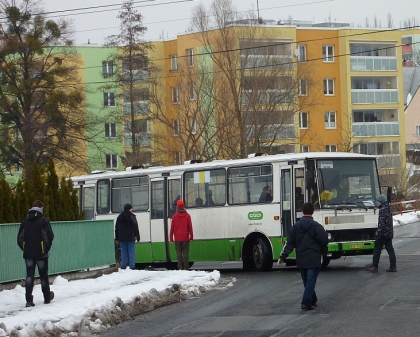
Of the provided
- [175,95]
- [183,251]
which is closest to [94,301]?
[183,251]

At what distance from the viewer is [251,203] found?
25.2m

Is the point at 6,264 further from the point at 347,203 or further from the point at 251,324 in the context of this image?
the point at 347,203

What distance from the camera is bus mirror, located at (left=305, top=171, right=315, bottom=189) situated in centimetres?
2361

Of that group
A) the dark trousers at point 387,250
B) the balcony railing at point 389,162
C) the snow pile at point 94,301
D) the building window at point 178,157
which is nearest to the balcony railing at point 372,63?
the balcony railing at point 389,162

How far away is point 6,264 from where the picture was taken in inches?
734

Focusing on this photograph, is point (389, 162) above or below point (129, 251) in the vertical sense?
above

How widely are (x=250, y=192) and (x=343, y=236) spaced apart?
3.13 meters

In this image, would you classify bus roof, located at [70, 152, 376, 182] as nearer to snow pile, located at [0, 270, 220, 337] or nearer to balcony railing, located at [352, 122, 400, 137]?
snow pile, located at [0, 270, 220, 337]

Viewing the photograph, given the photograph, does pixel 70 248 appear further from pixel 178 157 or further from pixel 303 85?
pixel 303 85

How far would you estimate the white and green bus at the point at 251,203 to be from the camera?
2345 centimetres

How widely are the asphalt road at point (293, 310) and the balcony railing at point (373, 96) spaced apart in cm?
5618

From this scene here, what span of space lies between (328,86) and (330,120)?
2704mm

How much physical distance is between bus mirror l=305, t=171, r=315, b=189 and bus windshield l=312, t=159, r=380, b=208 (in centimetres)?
13

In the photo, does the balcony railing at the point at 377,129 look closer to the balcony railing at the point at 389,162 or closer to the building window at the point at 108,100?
the balcony railing at the point at 389,162
